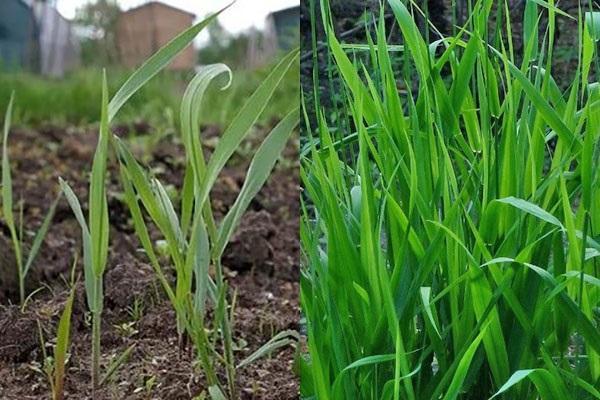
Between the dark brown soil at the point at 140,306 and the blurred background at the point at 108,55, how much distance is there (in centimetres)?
87

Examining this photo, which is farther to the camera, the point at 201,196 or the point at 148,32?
the point at 148,32

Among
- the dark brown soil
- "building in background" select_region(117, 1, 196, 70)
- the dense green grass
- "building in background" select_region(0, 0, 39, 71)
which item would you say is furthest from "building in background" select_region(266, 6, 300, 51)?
"building in background" select_region(0, 0, 39, 71)

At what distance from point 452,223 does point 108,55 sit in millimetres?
3100

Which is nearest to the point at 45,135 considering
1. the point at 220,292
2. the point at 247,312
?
the point at 247,312

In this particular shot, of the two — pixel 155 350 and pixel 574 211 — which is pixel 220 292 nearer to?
pixel 155 350

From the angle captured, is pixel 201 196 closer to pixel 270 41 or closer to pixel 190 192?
pixel 190 192

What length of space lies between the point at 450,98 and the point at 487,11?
91 mm

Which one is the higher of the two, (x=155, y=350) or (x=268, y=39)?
(x=268, y=39)

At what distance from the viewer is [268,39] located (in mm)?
3662

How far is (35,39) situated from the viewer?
4.06m

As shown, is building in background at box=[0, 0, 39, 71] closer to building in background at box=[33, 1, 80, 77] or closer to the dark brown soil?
building in background at box=[33, 1, 80, 77]

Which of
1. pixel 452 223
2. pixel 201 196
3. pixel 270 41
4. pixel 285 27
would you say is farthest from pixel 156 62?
pixel 270 41

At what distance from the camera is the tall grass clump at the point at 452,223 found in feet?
3.23

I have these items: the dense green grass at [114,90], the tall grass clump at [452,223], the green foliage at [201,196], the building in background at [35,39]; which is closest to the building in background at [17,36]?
the building in background at [35,39]
